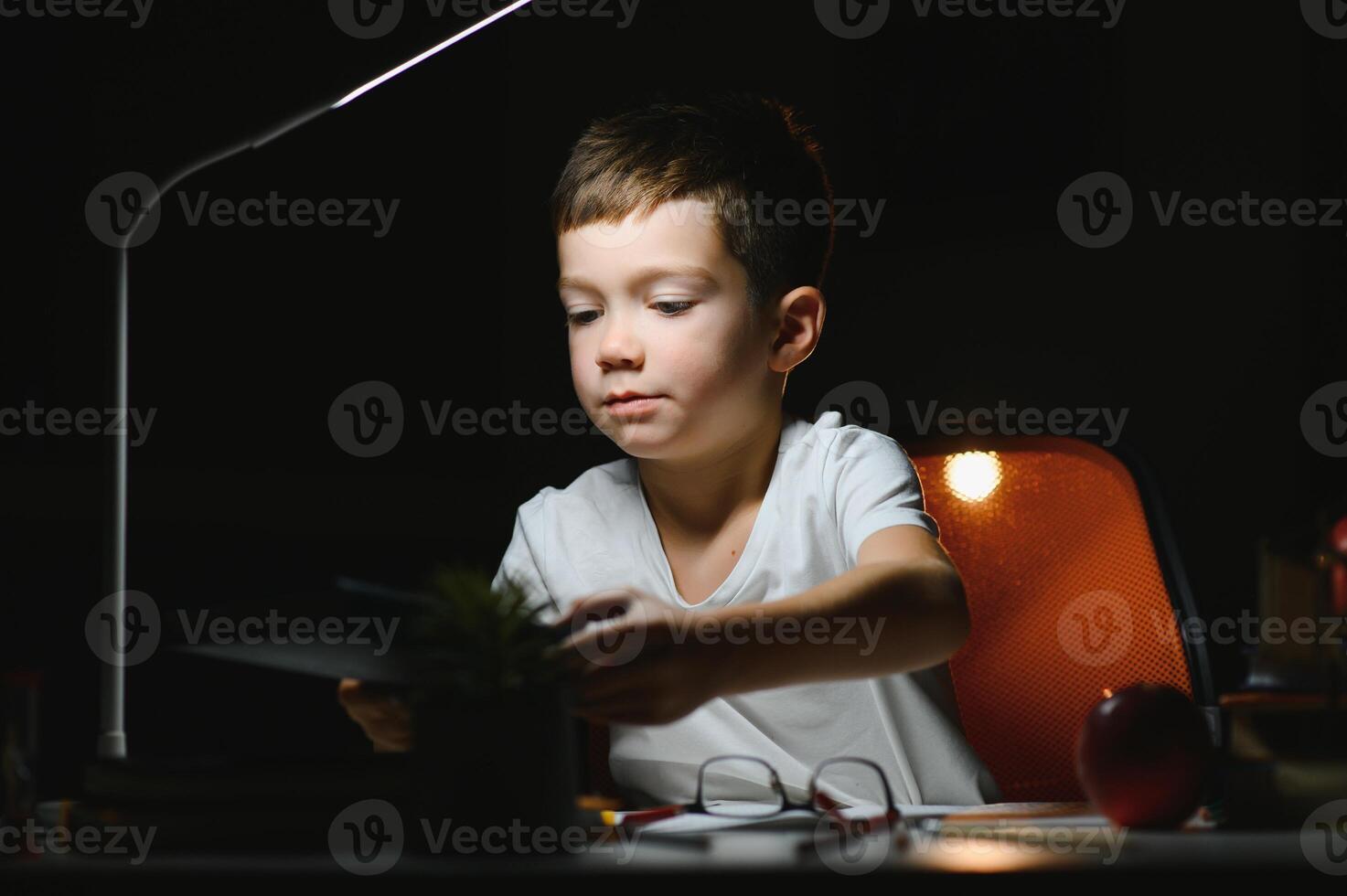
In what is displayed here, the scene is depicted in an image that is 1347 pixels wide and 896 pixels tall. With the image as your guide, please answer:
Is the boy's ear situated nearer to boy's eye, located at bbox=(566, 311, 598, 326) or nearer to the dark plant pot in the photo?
boy's eye, located at bbox=(566, 311, 598, 326)

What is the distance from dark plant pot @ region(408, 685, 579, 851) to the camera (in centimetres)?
67

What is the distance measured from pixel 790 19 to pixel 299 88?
1349mm

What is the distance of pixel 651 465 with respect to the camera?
1381 mm

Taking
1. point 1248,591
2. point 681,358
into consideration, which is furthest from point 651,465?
point 1248,591

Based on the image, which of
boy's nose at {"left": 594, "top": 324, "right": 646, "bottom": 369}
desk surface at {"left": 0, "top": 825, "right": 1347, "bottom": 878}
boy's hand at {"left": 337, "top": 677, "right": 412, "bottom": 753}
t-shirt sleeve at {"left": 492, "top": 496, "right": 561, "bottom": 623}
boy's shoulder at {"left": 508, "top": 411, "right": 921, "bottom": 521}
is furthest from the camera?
t-shirt sleeve at {"left": 492, "top": 496, "right": 561, "bottom": 623}

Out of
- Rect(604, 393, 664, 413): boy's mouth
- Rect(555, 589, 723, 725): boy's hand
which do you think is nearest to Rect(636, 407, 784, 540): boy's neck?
Rect(604, 393, 664, 413): boy's mouth

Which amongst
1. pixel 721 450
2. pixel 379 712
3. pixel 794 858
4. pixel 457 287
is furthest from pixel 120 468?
pixel 457 287

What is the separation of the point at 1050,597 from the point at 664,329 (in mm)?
544

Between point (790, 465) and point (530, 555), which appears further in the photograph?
point (530, 555)

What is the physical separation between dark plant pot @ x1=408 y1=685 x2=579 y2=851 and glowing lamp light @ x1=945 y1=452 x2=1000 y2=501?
2.82 feet

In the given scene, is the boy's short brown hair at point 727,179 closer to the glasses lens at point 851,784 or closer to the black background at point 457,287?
the black background at point 457,287

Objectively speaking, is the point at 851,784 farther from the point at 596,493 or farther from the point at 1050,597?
the point at 596,493

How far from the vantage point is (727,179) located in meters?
1.31

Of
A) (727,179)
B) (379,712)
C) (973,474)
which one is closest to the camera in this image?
(379,712)
